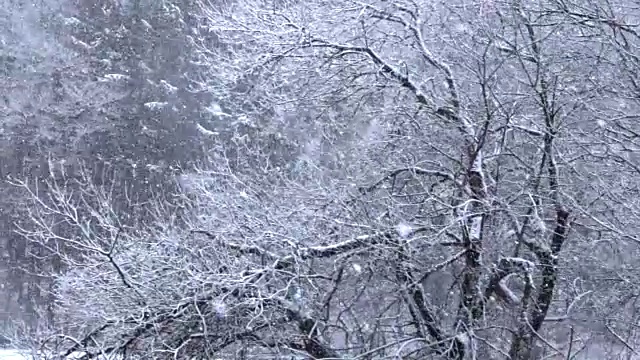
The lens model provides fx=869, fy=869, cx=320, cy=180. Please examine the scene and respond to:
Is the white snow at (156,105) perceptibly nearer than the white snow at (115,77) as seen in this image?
Yes

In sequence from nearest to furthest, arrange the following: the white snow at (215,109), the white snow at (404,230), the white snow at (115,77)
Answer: the white snow at (404,230), the white snow at (215,109), the white snow at (115,77)

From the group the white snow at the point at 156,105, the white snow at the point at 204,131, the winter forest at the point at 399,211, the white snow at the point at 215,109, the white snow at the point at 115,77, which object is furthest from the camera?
the white snow at the point at 115,77

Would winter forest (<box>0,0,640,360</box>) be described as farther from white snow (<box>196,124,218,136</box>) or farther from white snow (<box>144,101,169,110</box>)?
white snow (<box>144,101,169,110</box>)

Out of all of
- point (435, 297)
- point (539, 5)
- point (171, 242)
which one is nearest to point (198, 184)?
point (171, 242)

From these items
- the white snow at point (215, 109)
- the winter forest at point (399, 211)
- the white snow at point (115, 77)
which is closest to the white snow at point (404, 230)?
the winter forest at point (399, 211)

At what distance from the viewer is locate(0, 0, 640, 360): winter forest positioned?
6.92 metres

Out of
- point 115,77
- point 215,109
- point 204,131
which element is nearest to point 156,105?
point 115,77

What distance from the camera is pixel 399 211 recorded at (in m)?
7.35

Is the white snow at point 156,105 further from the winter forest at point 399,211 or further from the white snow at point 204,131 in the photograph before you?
the winter forest at point 399,211

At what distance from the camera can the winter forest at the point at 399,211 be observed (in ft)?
22.7

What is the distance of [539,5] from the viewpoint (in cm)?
782

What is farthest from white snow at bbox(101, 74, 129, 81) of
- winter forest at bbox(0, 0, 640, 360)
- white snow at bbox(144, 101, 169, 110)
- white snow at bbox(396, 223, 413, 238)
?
white snow at bbox(396, 223, 413, 238)

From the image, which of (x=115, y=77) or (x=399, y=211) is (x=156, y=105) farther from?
(x=399, y=211)

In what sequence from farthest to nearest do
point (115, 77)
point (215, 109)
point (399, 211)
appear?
point (115, 77)
point (215, 109)
point (399, 211)
